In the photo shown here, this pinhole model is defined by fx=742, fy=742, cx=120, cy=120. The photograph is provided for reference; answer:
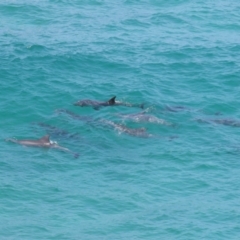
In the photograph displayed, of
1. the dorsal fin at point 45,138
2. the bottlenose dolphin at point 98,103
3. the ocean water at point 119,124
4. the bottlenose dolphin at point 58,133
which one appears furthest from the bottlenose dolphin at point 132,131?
the dorsal fin at point 45,138

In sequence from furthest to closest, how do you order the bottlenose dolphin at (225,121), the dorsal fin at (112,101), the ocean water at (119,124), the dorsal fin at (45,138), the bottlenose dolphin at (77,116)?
the dorsal fin at (112,101) → the bottlenose dolphin at (225,121) → the bottlenose dolphin at (77,116) → the dorsal fin at (45,138) → the ocean water at (119,124)

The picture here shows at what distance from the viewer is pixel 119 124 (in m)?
33.1

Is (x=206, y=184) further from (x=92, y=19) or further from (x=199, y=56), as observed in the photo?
(x=92, y=19)

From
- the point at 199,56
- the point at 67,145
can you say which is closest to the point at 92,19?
the point at 199,56

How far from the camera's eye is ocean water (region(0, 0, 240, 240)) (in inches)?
1017

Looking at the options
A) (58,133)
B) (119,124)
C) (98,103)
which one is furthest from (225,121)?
(58,133)

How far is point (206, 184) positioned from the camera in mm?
28406

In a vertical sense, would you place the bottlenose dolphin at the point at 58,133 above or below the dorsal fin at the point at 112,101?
below

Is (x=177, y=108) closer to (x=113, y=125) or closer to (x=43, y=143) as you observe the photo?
(x=113, y=125)

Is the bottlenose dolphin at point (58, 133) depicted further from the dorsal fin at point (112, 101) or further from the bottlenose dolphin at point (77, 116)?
the dorsal fin at point (112, 101)

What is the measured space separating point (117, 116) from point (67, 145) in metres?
3.91

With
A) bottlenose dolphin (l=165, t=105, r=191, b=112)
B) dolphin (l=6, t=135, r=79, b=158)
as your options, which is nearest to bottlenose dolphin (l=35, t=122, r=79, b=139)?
dolphin (l=6, t=135, r=79, b=158)

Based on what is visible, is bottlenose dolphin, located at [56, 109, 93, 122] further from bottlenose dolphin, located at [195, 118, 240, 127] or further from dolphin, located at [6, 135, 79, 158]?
bottlenose dolphin, located at [195, 118, 240, 127]

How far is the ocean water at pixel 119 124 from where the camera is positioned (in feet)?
84.8
